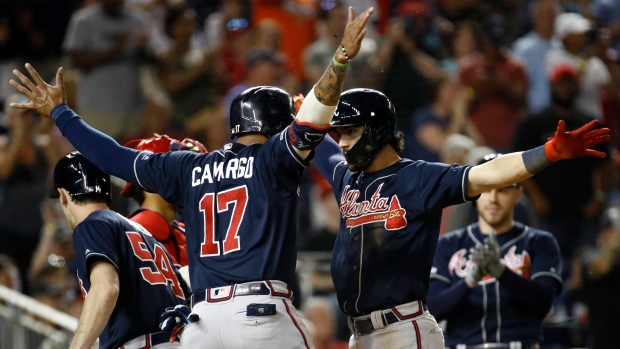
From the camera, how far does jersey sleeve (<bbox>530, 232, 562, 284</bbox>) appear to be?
216 inches

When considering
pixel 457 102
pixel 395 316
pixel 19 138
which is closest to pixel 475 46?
pixel 457 102

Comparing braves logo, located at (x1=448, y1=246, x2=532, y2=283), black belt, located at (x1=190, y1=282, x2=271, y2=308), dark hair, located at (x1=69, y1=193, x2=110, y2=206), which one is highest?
dark hair, located at (x1=69, y1=193, x2=110, y2=206)

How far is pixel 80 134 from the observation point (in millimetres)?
4527

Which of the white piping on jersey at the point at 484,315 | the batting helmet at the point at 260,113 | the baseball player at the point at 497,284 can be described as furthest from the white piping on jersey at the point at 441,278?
the batting helmet at the point at 260,113

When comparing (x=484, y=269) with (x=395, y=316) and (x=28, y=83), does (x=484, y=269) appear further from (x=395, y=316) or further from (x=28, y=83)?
(x=28, y=83)

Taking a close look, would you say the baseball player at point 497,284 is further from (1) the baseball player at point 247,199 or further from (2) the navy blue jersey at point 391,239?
(1) the baseball player at point 247,199

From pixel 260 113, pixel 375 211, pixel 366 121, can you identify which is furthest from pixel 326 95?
pixel 375 211

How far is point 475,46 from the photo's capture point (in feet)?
31.5

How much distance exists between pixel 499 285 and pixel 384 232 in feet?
4.36

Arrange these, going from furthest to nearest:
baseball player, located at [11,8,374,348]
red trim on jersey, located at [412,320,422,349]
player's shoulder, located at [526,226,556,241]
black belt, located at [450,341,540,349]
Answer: player's shoulder, located at [526,226,556,241]
black belt, located at [450,341,540,349]
red trim on jersey, located at [412,320,422,349]
baseball player, located at [11,8,374,348]

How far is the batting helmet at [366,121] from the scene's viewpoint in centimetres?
454

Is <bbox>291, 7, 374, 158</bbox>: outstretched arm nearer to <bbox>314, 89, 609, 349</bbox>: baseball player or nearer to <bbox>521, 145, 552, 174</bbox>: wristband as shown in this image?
<bbox>314, 89, 609, 349</bbox>: baseball player

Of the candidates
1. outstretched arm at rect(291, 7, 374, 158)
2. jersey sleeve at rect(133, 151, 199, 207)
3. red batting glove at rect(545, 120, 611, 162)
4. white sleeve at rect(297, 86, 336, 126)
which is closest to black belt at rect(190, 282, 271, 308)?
jersey sleeve at rect(133, 151, 199, 207)

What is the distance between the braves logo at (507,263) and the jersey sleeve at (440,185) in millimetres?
1267
